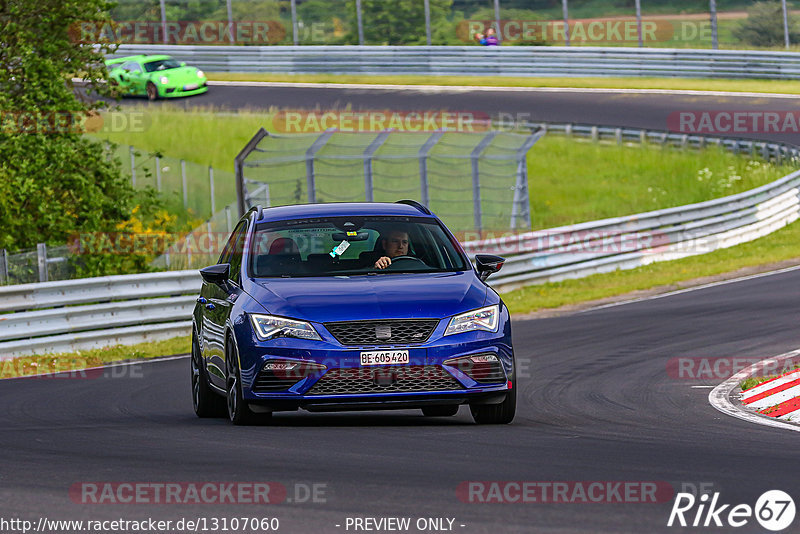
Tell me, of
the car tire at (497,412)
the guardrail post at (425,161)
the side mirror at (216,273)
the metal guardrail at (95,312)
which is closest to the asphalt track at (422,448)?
the car tire at (497,412)

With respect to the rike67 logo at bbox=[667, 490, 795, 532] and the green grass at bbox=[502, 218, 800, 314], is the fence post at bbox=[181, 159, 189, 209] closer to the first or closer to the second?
the green grass at bbox=[502, 218, 800, 314]

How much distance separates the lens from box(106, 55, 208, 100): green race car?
4419cm

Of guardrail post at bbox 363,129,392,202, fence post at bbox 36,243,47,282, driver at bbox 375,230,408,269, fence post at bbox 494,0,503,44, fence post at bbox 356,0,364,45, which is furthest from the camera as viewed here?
fence post at bbox 356,0,364,45

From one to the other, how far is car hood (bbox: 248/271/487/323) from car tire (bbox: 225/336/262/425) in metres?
0.46

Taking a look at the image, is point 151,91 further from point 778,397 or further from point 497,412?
point 497,412

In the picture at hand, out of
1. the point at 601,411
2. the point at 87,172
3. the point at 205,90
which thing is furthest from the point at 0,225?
the point at 205,90

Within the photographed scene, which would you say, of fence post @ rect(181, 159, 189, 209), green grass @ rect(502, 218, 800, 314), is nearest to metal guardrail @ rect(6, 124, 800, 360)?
green grass @ rect(502, 218, 800, 314)

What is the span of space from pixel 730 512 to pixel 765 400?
191 inches

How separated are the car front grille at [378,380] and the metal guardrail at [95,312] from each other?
865 cm

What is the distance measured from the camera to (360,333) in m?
9.39

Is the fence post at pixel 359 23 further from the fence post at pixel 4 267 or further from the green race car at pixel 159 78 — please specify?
the fence post at pixel 4 267

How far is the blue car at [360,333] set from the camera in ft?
30.8

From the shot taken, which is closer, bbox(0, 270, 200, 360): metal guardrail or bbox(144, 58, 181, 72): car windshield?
bbox(0, 270, 200, 360): metal guardrail

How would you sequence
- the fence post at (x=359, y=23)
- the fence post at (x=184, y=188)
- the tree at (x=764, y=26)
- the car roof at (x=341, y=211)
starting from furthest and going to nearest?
the fence post at (x=359, y=23) < the tree at (x=764, y=26) < the fence post at (x=184, y=188) < the car roof at (x=341, y=211)
